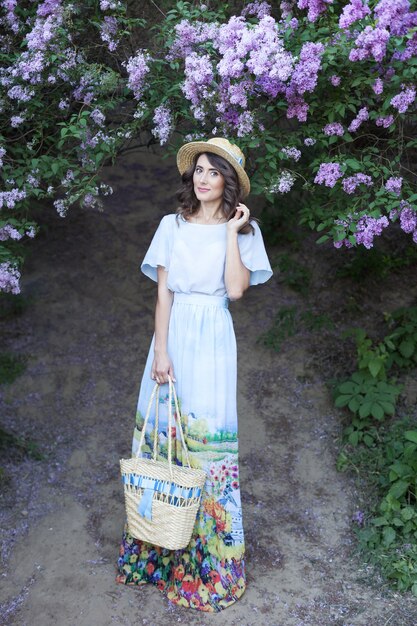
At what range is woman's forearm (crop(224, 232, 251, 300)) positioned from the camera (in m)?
3.10

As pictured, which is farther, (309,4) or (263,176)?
(263,176)

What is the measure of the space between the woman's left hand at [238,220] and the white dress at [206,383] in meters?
0.07

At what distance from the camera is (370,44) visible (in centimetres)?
301

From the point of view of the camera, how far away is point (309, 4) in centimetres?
330

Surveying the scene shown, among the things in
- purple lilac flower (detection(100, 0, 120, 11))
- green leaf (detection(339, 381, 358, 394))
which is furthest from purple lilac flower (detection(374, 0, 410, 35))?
green leaf (detection(339, 381, 358, 394))

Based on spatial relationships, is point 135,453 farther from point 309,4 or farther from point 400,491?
point 309,4

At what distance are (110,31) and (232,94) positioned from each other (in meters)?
0.86

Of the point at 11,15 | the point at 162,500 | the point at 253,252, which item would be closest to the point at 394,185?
the point at 253,252

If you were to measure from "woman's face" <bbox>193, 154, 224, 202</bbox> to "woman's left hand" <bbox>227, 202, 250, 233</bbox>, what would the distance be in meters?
0.12

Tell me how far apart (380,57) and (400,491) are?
2168 mm

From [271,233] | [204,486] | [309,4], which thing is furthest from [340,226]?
[271,233]

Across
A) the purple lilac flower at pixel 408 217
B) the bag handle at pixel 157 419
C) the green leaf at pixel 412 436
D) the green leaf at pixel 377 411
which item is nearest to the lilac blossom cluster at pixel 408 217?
the purple lilac flower at pixel 408 217

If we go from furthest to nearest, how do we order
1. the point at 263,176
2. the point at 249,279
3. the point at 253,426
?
the point at 253,426 < the point at 263,176 < the point at 249,279

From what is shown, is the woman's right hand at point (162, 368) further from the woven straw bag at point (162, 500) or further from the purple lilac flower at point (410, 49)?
the purple lilac flower at point (410, 49)
